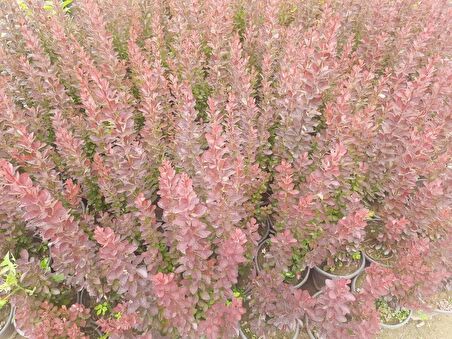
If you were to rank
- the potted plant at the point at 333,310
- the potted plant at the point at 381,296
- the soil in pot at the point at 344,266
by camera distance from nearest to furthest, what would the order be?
the potted plant at the point at 333,310
the potted plant at the point at 381,296
the soil in pot at the point at 344,266

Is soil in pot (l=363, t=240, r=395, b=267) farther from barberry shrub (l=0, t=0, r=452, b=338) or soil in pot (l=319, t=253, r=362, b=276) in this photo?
soil in pot (l=319, t=253, r=362, b=276)

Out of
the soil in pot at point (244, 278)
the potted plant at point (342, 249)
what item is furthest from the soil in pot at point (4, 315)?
the potted plant at point (342, 249)

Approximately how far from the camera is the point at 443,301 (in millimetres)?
3311

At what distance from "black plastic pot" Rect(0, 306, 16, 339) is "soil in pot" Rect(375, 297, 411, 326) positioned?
3.20 meters

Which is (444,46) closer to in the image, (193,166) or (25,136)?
(193,166)

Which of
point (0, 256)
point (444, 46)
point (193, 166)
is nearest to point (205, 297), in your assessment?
point (193, 166)

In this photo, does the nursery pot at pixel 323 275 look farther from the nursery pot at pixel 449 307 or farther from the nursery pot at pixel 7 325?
the nursery pot at pixel 7 325

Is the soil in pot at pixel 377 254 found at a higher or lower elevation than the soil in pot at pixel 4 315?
lower

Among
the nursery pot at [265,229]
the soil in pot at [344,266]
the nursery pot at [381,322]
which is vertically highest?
the nursery pot at [265,229]

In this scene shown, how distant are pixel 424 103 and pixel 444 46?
3.98 feet

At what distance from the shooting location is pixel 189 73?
3322mm

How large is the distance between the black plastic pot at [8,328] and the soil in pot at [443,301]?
12.5 feet

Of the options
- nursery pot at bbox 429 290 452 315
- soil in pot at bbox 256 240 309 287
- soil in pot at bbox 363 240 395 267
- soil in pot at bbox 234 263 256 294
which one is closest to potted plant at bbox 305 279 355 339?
soil in pot at bbox 256 240 309 287

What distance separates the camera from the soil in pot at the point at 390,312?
303cm
